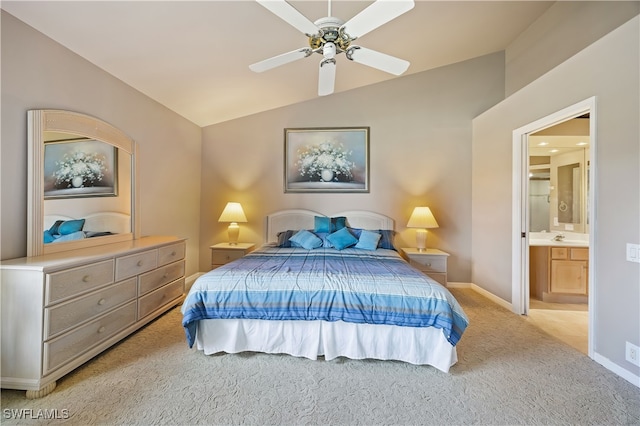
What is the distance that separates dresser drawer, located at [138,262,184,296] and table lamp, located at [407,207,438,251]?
10.6ft

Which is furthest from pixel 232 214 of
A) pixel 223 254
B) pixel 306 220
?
pixel 306 220

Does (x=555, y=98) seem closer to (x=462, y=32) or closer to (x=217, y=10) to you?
(x=462, y=32)

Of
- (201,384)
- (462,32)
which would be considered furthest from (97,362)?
(462,32)

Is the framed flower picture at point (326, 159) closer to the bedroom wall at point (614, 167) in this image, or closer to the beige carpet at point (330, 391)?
the bedroom wall at point (614, 167)

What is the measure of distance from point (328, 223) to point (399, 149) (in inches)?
67.4

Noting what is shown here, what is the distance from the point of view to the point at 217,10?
2.24 meters

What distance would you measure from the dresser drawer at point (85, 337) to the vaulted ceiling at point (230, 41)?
7.94 feet

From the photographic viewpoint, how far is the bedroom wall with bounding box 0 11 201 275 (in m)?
1.97

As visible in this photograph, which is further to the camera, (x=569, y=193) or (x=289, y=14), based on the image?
(x=569, y=193)

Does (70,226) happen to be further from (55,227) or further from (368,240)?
(368,240)

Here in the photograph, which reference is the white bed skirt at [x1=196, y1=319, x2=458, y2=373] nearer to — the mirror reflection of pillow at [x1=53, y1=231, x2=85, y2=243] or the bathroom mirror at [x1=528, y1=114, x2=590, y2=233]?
the mirror reflection of pillow at [x1=53, y1=231, x2=85, y2=243]

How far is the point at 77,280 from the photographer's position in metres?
1.95

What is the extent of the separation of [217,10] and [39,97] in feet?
5.41

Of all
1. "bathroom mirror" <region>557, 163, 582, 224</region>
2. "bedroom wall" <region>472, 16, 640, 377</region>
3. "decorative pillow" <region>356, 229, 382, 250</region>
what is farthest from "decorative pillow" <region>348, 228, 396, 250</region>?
"bathroom mirror" <region>557, 163, 582, 224</region>
